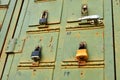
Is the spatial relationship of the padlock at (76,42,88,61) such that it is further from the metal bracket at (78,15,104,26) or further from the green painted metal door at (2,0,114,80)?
the metal bracket at (78,15,104,26)

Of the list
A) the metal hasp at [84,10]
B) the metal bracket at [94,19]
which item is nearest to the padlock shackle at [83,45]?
the metal bracket at [94,19]

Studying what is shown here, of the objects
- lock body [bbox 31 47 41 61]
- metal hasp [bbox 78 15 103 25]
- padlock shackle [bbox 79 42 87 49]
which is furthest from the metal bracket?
lock body [bbox 31 47 41 61]

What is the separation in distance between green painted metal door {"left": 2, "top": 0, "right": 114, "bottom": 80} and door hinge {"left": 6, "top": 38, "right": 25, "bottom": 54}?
0.01 m

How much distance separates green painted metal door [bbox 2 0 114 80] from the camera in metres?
2.25

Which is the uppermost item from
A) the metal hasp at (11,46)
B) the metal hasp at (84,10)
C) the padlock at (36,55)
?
the metal hasp at (84,10)

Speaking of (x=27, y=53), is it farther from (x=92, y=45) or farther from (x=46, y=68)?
(x=92, y=45)

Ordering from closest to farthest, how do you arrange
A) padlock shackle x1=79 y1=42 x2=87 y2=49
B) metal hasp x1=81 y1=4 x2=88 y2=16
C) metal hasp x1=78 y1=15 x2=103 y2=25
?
1. padlock shackle x1=79 y1=42 x2=87 y2=49
2. metal hasp x1=78 y1=15 x2=103 y2=25
3. metal hasp x1=81 y1=4 x2=88 y2=16

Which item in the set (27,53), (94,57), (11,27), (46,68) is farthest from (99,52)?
(11,27)

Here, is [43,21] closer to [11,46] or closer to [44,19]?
[44,19]

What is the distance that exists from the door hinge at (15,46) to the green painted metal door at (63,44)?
0.5 inches

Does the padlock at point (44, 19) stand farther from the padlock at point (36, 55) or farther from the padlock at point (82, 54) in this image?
the padlock at point (82, 54)

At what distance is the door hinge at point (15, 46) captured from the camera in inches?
105

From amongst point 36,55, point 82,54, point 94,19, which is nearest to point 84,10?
point 94,19

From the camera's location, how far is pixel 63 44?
2486 mm
